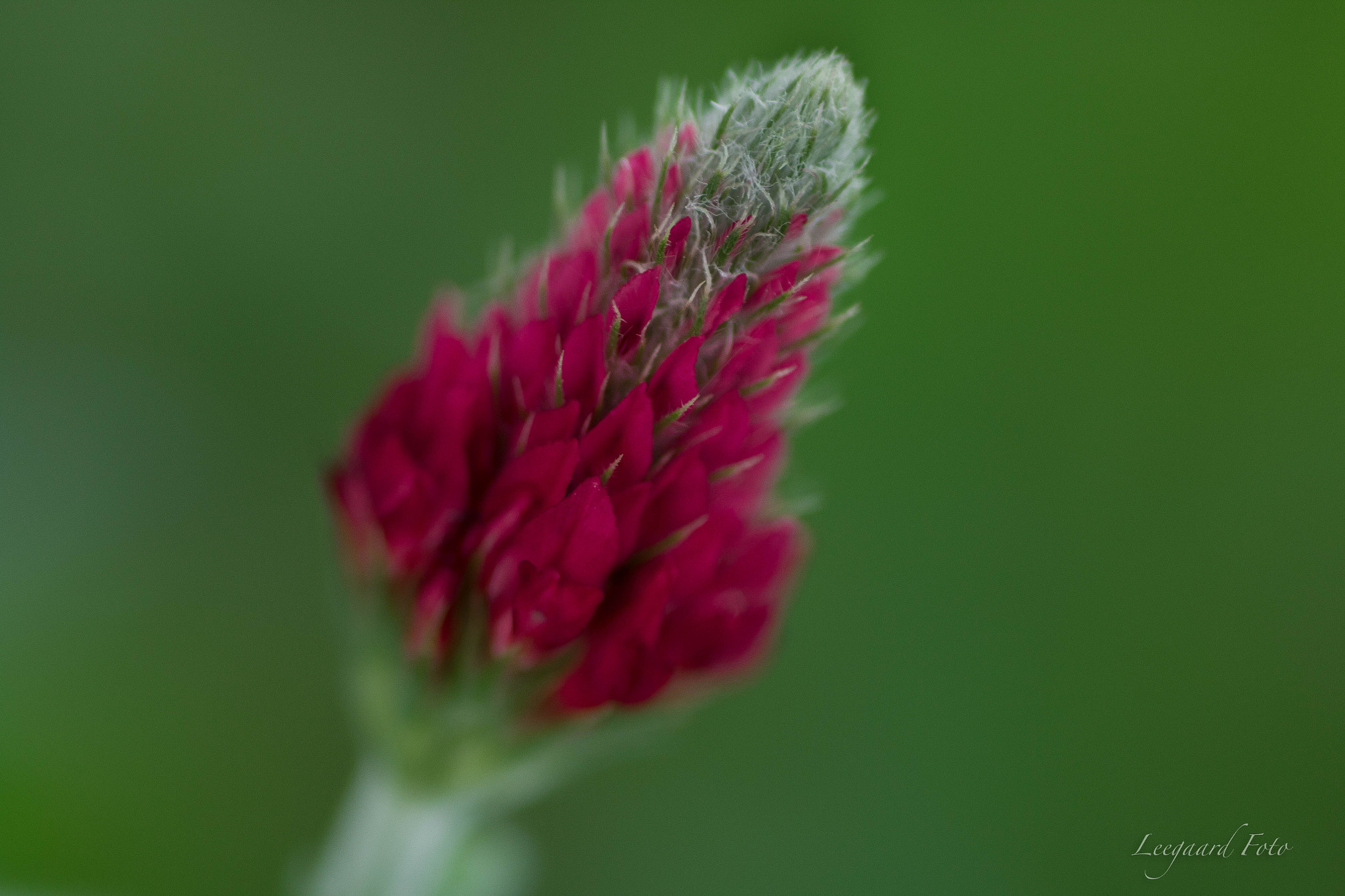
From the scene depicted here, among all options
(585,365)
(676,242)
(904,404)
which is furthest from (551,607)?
(904,404)

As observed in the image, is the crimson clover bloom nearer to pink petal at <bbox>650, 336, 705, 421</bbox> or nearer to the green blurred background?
pink petal at <bbox>650, 336, 705, 421</bbox>

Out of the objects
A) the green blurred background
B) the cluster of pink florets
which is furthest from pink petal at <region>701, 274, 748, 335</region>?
the green blurred background

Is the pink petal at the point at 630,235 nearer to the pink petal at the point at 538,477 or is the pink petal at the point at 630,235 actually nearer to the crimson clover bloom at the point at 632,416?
the crimson clover bloom at the point at 632,416

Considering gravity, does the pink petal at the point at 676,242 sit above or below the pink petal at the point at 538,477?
above

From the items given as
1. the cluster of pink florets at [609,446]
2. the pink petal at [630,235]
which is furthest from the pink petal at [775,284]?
the pink petal at [630,235]

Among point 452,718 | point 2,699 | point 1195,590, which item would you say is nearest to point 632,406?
point 452,718

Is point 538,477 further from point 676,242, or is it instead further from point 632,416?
point 676,242

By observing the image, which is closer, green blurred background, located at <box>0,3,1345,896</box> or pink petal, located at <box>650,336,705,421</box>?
pink petal, located at <box>650,336,705,421</box>

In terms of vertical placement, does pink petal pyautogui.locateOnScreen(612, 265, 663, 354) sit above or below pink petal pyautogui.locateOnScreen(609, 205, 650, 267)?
below
